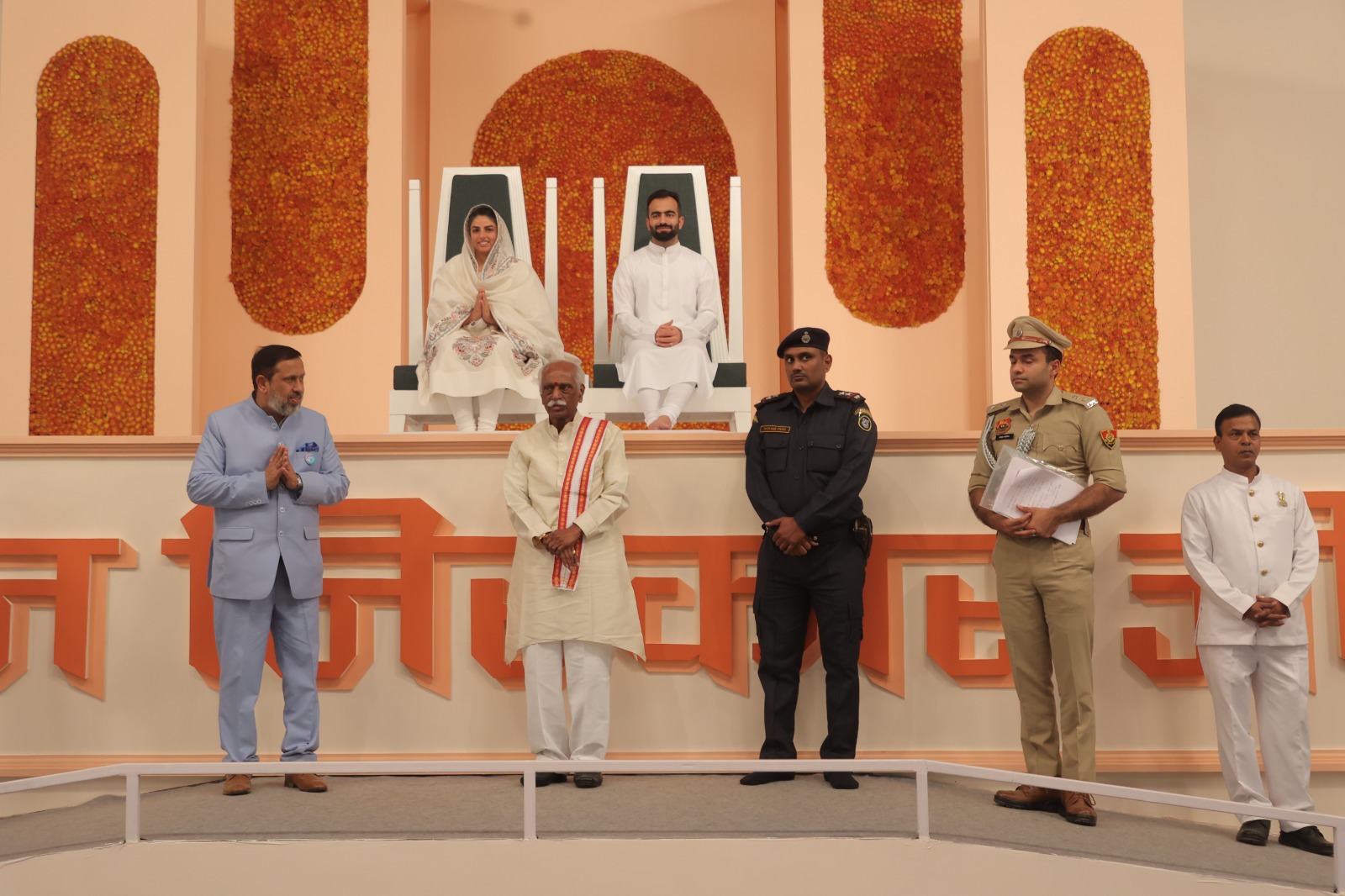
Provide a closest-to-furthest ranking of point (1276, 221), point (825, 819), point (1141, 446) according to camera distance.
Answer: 1. point (825, 819)
2. point (1141, 446)
3. point (1276, 221)

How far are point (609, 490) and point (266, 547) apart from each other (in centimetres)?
99

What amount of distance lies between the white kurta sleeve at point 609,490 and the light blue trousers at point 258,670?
867 mm

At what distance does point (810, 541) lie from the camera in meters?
3.64

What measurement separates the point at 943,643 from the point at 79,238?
515 centimetres

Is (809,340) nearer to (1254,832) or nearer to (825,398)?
(825,398)

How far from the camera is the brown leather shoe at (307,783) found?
3.37 m

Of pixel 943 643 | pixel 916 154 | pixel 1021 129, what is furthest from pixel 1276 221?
pixel 943 643

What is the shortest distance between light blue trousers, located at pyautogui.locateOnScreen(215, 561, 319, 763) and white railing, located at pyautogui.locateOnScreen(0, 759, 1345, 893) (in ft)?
1.59

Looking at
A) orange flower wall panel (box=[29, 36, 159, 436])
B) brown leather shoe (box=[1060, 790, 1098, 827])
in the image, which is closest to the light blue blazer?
brown leather shoe (box=[1060, 790, 1098, 827])

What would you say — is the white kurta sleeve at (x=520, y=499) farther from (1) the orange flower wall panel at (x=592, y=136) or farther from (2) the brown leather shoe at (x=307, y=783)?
(1) the orange flower wall panel at (x=592, y=136)

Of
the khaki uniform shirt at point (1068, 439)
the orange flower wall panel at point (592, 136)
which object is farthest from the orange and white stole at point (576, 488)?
the orange flower wall panel at point (592, 136)

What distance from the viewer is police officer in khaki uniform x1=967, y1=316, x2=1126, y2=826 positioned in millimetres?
3434

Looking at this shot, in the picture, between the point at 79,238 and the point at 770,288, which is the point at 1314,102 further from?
the point at 79,238

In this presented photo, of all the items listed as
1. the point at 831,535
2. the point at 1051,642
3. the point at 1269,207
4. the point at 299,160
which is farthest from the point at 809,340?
the point at 1269,207
